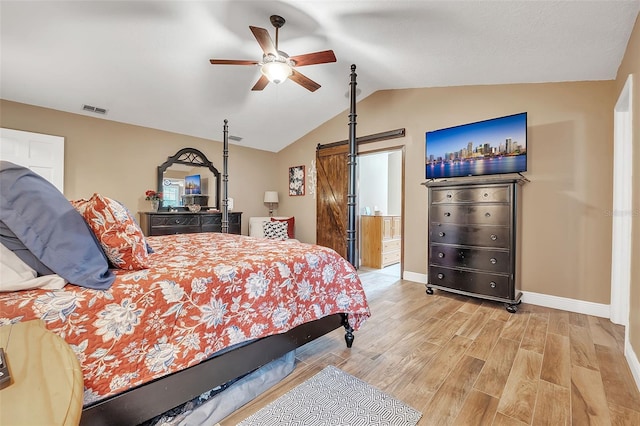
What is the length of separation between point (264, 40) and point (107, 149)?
126 inches

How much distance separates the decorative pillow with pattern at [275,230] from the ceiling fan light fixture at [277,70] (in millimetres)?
3150

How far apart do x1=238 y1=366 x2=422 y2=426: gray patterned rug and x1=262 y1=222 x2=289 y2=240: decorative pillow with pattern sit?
12.3 ft

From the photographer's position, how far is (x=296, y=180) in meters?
5.78

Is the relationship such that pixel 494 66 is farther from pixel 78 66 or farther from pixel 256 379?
pixel 78 66

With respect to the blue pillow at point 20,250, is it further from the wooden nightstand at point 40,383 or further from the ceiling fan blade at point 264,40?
the ceiling fan blade at point 264,40

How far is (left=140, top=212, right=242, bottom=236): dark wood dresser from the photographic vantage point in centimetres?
419

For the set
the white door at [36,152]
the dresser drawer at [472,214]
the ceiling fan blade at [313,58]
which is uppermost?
the ceiling fan blade at [313,58]

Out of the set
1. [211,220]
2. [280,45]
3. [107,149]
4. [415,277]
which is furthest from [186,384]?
[107,149]

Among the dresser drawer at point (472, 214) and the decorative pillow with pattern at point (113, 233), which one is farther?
the dresser drawer at point (472, 214)

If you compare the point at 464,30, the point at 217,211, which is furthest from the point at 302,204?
the point at 464,30

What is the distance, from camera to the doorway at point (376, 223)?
191 inches

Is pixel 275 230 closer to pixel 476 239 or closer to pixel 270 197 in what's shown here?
pixel 270 197

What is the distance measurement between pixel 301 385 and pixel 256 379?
10.8 inches

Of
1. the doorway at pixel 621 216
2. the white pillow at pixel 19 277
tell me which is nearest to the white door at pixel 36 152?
the white pillow at pixel 19 277
